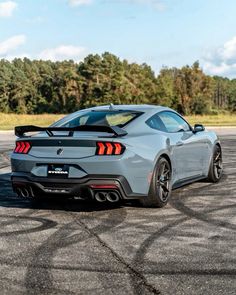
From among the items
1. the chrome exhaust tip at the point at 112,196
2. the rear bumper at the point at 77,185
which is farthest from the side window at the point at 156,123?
the chrome exhaust tip at the point at 112,196

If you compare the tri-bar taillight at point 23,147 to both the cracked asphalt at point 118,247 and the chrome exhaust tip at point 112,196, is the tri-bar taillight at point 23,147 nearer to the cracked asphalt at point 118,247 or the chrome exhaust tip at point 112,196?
the cracked asphalt at point 118,247

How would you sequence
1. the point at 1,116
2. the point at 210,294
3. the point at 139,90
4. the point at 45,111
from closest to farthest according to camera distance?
1. the point at 210,294
2. the point at 1,116
3. the point at 139,90
4. the point at 45,111

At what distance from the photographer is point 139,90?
96.1 metres

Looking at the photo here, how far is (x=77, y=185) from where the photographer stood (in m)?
6.12

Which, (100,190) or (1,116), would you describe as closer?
(100,190)

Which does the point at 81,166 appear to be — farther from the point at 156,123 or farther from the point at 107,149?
the point at 156,123

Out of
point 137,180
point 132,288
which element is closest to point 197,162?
point 137,180

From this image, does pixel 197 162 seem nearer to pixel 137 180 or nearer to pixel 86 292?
pixel 137 180

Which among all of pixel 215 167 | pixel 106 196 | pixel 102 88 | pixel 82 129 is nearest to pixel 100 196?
pixel 106 196

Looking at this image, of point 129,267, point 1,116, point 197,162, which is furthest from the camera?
point 1,116

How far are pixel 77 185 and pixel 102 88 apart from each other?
85.6m

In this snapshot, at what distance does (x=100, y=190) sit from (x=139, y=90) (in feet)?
298

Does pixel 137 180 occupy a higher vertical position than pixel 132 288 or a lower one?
higher

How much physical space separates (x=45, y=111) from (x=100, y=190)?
4193 inches
